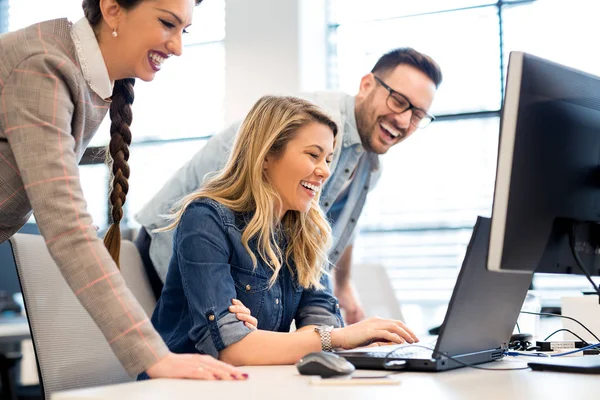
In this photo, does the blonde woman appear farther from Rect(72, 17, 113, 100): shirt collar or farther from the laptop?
Rect(72, 17, 113, 100): shirt collar

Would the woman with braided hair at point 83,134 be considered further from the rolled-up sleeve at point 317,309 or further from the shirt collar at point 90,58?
the rolled-up sleeve at point 317,309

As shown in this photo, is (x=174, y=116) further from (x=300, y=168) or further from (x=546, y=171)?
(x=546, y=171)

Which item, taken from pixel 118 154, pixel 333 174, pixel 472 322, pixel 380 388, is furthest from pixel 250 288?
pixel 333 174

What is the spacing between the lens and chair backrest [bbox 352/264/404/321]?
323 centimetres

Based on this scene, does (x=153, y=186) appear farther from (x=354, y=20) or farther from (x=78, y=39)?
(x=78, y=39)

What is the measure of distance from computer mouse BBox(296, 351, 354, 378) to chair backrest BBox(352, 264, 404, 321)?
2.09 metres

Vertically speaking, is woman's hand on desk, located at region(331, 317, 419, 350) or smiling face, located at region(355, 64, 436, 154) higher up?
smiling face, located at region(355, 64, 436, 154)

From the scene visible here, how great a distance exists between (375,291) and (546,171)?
2.13m

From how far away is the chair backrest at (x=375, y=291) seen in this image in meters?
3.23

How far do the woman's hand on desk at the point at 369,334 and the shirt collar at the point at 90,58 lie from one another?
2.19 ft

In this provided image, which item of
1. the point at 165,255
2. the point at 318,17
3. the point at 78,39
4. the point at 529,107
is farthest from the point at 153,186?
the point at 529,107

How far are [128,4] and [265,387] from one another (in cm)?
76

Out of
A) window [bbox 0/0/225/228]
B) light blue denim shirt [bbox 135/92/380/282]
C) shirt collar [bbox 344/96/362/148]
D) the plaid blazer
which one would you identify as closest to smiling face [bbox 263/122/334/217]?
light blue denim shirt [bbox 135/92/380/282]

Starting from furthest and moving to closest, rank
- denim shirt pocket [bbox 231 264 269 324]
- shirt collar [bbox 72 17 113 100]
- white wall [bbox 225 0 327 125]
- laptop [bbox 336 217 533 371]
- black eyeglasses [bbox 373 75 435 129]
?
white wall [bbox 225 0 327 125] → black eyeglasses [bbox 373 75 435 129] → denim shirt pocket [bbox 231 264 269 324] → shirt collar [bbox 72 17 113 100] → laptop [bbox 336 217 533 371]
